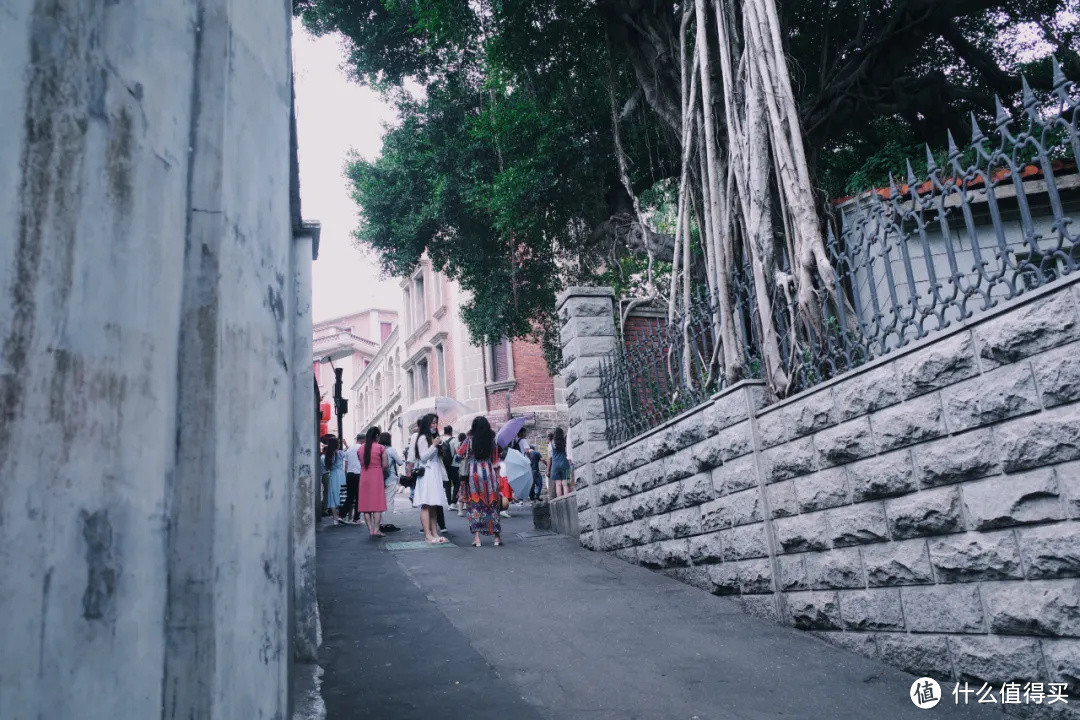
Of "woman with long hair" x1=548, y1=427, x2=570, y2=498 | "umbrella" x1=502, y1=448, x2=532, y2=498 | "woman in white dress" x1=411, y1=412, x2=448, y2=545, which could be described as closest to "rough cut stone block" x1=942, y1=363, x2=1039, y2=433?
"woman in white dress" x1=411, y1=412, x2=448, y2=545

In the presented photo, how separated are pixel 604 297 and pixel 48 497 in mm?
8392

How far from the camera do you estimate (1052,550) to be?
3.78 m

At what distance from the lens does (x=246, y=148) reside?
1.45 m

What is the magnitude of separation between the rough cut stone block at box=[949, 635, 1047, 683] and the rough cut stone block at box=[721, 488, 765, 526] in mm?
1740

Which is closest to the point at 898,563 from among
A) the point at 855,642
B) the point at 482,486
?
the point at 855,642

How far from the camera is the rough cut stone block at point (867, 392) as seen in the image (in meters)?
4.73

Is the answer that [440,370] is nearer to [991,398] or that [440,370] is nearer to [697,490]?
[697,490]

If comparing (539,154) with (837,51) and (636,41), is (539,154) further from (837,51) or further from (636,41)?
(837,51)

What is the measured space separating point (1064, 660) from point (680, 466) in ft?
11.5

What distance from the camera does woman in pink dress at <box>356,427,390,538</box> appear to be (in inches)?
434

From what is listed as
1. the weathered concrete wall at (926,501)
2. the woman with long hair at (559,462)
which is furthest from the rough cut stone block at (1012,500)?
the woman with long hair at (559,462)

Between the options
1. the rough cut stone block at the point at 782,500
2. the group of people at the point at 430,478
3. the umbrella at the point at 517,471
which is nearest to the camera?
the rough cut stone block at the point at 782,500

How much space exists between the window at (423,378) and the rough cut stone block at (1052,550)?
1180 inches

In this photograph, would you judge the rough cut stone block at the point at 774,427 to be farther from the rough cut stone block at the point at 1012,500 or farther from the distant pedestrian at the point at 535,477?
the distant pedestrian at the point at 535,477
